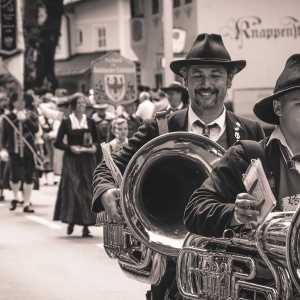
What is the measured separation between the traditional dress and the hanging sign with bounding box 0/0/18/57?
441 inches

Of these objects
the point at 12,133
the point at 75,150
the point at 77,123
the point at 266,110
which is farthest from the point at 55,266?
the point at 266,110

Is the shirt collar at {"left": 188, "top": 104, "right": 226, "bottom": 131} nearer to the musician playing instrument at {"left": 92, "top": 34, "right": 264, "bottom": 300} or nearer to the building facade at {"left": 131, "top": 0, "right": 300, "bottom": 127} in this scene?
the musician playing instrument at {"left": 92, "top": 34, "right": 264, "bottom": 300}

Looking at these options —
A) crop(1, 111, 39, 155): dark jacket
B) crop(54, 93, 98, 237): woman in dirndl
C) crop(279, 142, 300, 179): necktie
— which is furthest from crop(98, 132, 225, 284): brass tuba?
crop(1, 111, 39, 155): dark jacket

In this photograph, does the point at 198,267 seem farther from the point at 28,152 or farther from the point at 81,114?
the point at 28,152

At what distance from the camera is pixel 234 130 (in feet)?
15.5

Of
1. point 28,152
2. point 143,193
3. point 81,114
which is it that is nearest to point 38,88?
point 28,152

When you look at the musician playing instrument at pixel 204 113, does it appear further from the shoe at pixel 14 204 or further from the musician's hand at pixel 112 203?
the shoe at pixel 14 204

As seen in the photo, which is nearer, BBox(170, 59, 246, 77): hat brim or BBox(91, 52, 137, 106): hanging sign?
BBox(170, 59, 246, 77): hat brim

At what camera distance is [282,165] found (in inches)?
141

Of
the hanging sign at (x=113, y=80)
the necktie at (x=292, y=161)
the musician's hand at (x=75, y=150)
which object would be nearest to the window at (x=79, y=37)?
the hanging sign at (x=113, y=80)

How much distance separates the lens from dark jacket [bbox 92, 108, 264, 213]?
474 cm

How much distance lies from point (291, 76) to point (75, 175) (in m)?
8.36

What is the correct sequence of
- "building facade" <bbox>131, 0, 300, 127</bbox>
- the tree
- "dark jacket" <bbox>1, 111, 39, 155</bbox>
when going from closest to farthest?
"dark jacket" <bbox>1, 111, 39, 155</bbox> < "building facade" <bbox>131, 0, 300, 127</bbox> < the tree

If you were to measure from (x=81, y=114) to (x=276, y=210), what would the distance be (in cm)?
824
